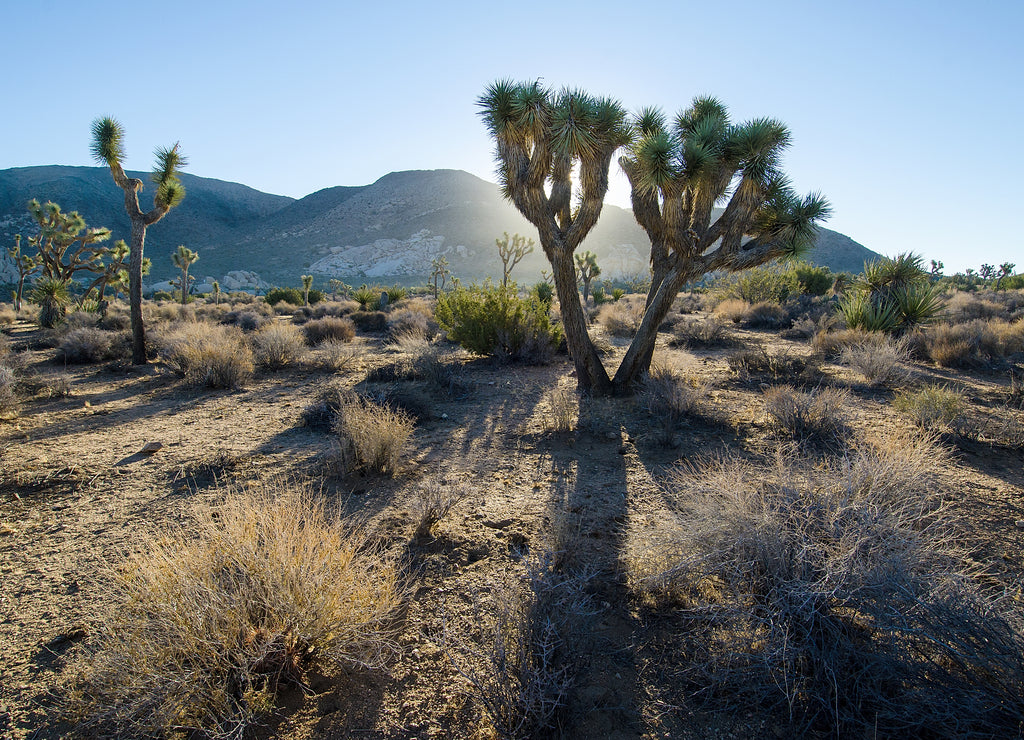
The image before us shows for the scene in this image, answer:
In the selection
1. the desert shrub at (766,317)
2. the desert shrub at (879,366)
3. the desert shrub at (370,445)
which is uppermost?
the desert shrub at (766,317)

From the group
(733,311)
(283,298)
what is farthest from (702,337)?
(283,298)

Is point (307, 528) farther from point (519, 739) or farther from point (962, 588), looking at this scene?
point (962, 588)

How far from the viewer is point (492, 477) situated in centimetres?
516

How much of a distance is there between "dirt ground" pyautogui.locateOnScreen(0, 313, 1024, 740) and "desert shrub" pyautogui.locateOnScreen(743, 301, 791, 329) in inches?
311

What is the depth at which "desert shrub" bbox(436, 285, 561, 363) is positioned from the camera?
11.1m

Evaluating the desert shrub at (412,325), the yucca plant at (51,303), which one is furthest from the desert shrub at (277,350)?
the yucca plant at (51,303)

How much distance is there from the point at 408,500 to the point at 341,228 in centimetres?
8028

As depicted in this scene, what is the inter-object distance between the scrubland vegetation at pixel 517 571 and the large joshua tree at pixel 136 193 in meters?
3.85

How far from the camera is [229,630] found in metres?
2.25

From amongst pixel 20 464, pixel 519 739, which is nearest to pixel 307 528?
pixel 519 739

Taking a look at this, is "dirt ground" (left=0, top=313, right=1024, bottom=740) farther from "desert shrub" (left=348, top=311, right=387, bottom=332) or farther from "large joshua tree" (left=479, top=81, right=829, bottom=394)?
"desert shrub" (left=348, top=311, right=387, bottom=332)

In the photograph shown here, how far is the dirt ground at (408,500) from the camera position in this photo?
7.88ft

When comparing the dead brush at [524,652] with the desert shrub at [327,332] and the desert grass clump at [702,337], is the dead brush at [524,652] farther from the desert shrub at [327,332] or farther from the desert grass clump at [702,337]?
the desert shrub at [327,332]

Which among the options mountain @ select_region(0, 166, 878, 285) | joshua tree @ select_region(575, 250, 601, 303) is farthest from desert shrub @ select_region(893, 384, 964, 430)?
mountain @ select_region(0, 166, 878, 285)
